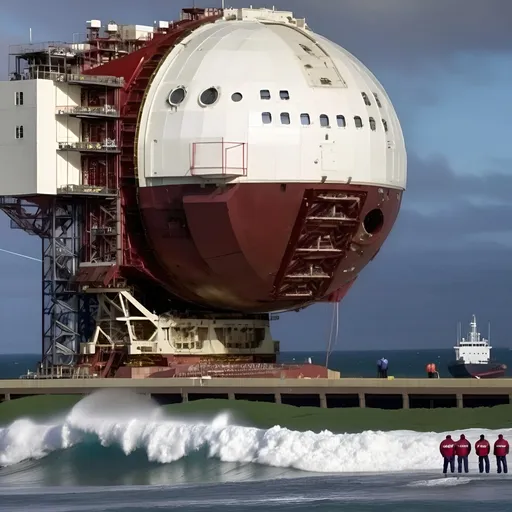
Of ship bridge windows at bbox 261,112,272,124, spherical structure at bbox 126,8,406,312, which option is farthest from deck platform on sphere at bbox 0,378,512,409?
ship bridge windows at bbox 261,112,272,124

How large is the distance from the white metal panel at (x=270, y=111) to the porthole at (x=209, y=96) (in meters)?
0.15

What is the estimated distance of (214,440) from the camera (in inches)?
2074

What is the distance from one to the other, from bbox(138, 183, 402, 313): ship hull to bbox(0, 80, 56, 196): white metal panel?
347 centimetres

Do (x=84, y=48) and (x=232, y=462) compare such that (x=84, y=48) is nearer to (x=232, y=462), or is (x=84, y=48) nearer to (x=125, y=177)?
(x=125, y=177)

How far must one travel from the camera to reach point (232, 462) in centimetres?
5128

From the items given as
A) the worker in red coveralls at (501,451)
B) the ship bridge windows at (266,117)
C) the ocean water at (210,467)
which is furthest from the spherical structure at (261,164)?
the worker in red coveralls at (501,451)

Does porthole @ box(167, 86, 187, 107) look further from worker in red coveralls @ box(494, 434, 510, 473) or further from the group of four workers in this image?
worker in red coveralls @ box(494, 434, 510, 473)

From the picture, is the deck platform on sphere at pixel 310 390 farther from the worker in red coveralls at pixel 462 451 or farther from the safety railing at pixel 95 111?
the safety railing at pixel 95 111

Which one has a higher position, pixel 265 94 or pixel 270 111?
pixel 265 94

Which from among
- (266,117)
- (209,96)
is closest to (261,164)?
(266,117)

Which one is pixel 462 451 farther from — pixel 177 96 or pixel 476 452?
pixel 177 96

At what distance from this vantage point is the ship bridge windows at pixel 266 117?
58.3 m

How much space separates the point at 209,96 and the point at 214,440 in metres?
11.8

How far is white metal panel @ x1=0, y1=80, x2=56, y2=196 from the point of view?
61.7 metres
